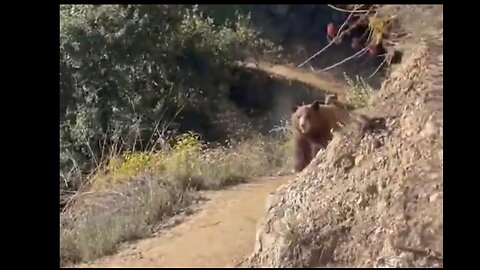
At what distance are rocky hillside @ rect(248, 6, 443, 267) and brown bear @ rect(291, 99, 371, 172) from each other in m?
A: 1.10

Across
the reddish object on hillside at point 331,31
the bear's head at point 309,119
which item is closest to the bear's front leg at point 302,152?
the bear's head at point 309,119

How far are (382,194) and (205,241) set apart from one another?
1.56m

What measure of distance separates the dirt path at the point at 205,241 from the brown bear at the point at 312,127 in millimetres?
858

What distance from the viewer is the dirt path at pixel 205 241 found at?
542 centimetres

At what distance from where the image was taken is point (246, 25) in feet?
47.3

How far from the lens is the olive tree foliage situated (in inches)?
405

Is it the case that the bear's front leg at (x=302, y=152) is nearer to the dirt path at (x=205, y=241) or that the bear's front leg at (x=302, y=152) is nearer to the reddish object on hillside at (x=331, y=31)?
the dirt path at (x=205, y=241)

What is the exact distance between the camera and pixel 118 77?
35.3 ft

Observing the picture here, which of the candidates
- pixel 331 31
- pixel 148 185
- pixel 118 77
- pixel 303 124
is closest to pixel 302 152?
pixel 303 124

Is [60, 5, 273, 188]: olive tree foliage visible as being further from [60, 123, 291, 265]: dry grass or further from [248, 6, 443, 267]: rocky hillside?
[248, 6, 443, 267]: rocky hillside

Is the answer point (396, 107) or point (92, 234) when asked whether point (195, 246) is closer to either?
point (92, 234)

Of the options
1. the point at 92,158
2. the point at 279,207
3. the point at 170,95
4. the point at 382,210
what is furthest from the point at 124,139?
the point at 382,210
